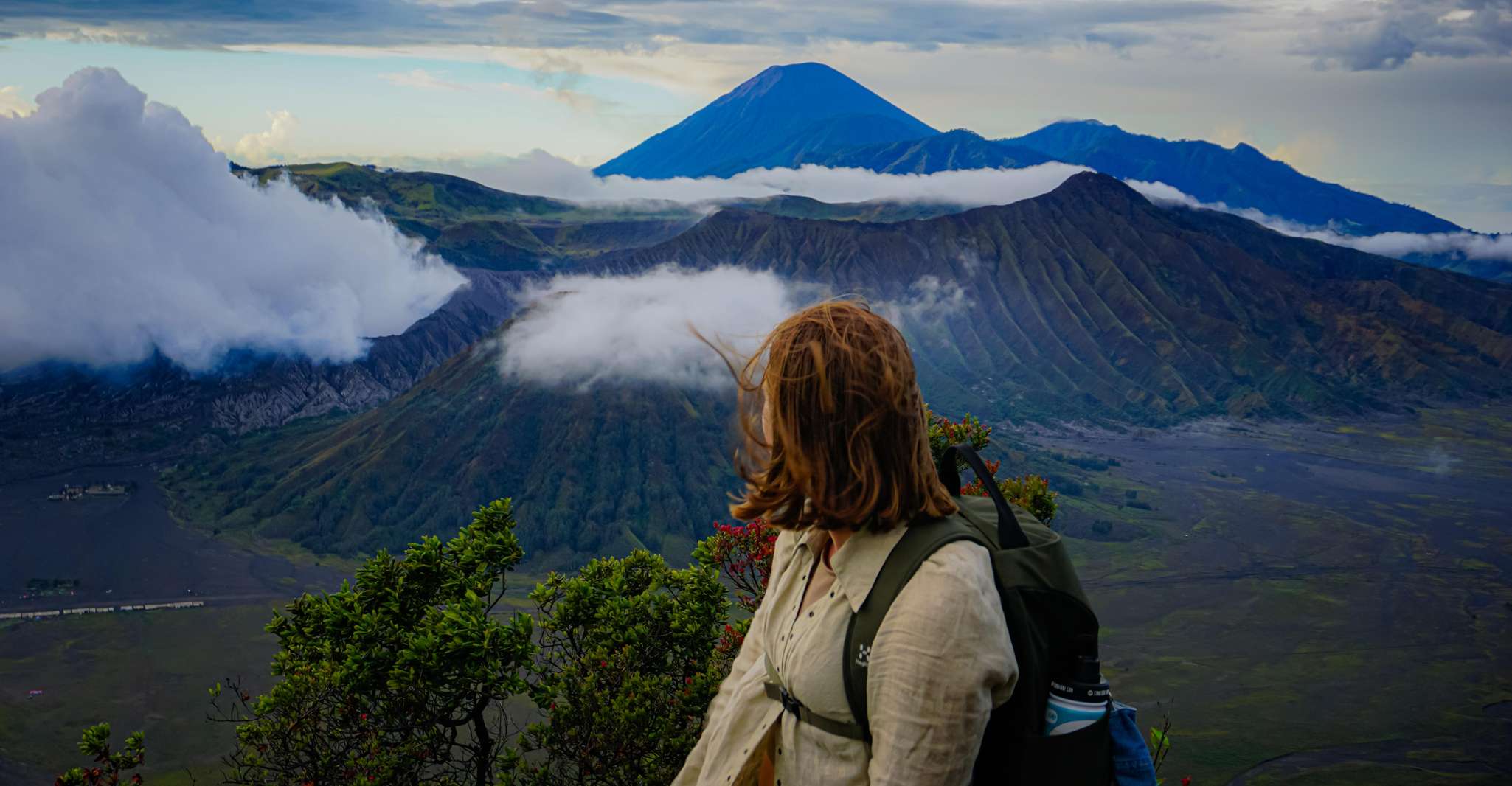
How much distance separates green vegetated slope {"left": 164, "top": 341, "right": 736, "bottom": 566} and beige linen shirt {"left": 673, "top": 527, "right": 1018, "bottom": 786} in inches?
4609

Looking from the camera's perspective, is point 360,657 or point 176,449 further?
point 176,449

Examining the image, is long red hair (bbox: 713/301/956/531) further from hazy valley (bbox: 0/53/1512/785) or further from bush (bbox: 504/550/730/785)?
hazy valley (bbox: 0/53/1512/785)

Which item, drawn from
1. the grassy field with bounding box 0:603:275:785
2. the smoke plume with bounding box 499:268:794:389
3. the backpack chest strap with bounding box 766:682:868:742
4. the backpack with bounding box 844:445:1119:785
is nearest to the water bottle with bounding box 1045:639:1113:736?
the backpack with bounding box 844:445:1119:785

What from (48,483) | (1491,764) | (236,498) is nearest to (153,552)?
(236,498)

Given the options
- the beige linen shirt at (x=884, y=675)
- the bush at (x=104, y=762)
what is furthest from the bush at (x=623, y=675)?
the beige linen shirt at (x=884, y=675)

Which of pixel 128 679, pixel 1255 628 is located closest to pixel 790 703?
pixel 128 679

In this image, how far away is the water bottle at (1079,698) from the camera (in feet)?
8.89

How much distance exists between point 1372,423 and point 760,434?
702ft

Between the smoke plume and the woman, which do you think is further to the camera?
the smoke plume

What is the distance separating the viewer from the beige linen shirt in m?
2.49

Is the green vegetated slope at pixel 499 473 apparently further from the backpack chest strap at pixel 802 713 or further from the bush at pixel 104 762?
the backpack chest strap at pixel 802 713

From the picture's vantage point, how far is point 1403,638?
9238 cm

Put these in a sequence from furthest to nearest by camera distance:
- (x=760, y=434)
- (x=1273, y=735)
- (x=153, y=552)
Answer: (x=153, y=552), (x=1273, y=735), (x=760, y=434)

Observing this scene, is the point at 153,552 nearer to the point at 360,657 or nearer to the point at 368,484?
the point at 368,484
